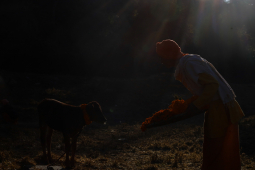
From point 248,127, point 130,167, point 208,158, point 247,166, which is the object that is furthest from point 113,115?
point 208,158

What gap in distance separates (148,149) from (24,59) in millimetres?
15134

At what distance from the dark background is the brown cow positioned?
14424mm

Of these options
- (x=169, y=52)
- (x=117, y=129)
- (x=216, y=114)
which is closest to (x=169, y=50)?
(x=169, y=52)

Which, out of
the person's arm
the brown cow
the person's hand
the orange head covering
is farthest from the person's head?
the brown cow

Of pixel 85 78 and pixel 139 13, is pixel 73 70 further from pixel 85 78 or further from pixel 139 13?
pixel 139 13

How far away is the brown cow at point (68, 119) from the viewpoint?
5633mm

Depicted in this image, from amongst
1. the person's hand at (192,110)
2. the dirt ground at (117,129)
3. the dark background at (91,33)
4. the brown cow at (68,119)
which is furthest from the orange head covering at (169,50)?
the dark background at (91,33)

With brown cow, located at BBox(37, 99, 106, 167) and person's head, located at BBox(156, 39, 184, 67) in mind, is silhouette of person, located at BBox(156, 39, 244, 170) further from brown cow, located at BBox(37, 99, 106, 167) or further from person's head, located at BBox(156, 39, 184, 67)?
brown cow, located at BBox(37, 99, 106, 167)

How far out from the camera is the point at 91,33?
21484 millimetres

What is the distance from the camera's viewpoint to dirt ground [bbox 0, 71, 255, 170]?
21.1 ft

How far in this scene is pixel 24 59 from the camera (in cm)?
1980

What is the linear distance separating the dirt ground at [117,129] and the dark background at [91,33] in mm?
3124

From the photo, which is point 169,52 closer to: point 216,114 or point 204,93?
point 204,93

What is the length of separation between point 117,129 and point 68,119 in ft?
18.0
